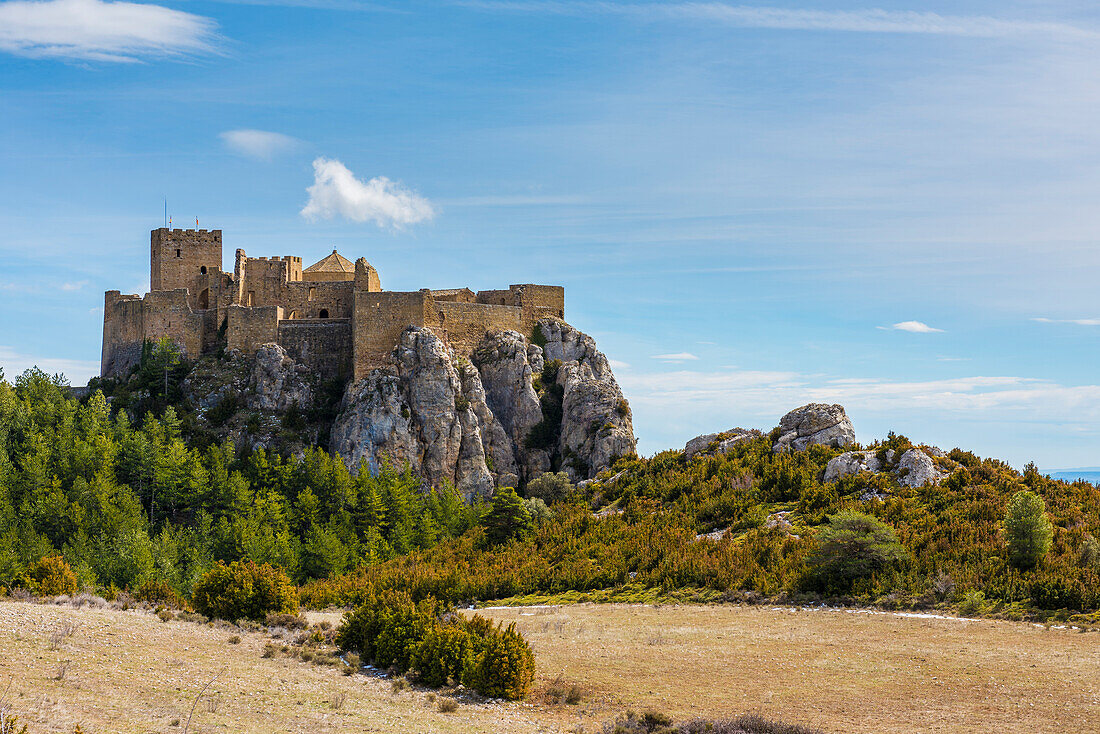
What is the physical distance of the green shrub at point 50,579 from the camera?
25109 mm

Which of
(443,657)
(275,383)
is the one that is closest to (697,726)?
(443,657)

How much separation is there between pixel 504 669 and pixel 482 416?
42.2 metres

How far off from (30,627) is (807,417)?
87.3 ft

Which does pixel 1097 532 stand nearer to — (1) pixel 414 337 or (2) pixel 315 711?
(2) pixel 315 711

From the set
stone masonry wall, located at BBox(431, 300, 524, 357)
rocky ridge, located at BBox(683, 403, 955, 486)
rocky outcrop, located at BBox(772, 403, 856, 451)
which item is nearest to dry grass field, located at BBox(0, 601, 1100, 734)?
rocky ridge, located at BBox(683, 403, 955, 486)

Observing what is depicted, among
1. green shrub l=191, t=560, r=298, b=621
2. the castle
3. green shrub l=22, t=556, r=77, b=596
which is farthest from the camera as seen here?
the castle

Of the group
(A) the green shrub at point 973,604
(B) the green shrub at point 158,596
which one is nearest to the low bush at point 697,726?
(A) the green shrub at point 973,604

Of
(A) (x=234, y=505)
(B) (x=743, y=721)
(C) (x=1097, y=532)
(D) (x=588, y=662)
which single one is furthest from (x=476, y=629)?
(A) (x=234, y=505)

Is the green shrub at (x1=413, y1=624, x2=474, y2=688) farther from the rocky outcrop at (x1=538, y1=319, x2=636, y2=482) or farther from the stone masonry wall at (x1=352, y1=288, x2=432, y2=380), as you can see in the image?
the stone masonry wall at (x1=352, y1=288, x2=432, y2=380)

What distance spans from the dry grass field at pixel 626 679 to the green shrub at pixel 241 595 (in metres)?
2.54

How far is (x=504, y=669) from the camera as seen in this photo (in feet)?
54.5

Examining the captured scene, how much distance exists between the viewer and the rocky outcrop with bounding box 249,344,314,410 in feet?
185

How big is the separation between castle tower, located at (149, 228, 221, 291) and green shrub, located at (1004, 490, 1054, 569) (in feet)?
172

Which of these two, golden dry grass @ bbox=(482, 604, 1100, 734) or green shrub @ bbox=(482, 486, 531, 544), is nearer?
golden dry grass @ bbox=(482, 604, 1100, 734)
